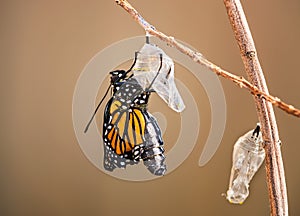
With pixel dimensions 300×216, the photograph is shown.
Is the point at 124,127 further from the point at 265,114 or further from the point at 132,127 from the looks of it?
the point at 265,114

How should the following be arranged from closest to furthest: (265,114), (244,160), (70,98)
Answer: (265,114), (244,160), (70,98)

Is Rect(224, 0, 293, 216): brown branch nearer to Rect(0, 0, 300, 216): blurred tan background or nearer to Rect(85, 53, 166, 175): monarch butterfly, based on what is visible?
Rect(85, 53, 166, 175): monarch butterfly

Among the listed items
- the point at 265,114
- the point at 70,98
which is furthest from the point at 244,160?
the point at 70,98

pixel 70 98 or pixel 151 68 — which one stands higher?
pixel 70 98

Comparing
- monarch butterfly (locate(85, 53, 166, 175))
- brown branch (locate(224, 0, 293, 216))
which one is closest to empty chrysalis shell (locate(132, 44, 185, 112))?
monarch butterfly (locate(85, 53, 166, 175))

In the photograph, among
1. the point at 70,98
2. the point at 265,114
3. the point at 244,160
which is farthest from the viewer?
the point at 70,98

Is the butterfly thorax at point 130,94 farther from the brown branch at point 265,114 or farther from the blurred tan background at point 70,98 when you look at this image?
the blurred tan background at point 70,98

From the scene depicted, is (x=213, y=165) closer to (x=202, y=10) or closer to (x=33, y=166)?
(x=202, y=10)

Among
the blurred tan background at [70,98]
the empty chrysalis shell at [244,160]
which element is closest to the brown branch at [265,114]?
the empty chrysalis shell at [244,160]
